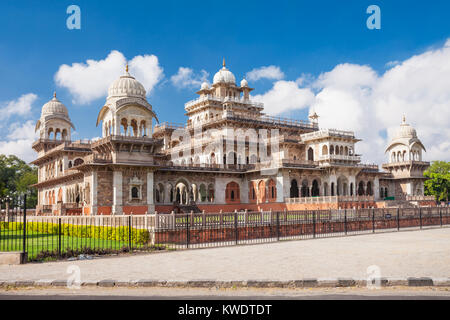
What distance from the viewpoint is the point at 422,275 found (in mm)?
9867

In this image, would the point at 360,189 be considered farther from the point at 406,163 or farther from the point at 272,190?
the point at 272,190

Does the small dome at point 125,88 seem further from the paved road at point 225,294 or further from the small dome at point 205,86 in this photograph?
the paved road at point 225,294

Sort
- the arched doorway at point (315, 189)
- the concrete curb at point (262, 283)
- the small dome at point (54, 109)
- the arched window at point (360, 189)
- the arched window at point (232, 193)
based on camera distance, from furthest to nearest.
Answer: the arched window at point (360, 189) → the small dome at point (54, 109) → the arched doorway at point (315, 189) → the arched window at point (232, 193) → the concrete curb at point (262, 283)

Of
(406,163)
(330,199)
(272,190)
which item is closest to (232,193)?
(272,190)

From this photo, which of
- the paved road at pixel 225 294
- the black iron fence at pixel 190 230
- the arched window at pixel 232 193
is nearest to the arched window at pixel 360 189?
the arched window at pixel 232 193

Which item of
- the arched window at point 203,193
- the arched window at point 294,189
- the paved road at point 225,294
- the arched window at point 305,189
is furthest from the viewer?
the arched window at point 294,189

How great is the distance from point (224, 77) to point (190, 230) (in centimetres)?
3837

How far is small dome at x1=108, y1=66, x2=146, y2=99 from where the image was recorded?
35906 millimetres

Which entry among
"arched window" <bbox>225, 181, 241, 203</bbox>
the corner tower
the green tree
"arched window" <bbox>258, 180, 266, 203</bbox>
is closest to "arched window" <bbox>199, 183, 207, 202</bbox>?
"arched window" <bbox>225, 181, 241, 203</bbox>

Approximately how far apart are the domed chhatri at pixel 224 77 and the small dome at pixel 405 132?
22729 millimetres

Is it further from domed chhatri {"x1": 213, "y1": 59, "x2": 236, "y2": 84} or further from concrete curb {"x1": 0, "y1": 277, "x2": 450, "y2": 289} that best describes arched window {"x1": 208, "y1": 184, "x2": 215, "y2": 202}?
concrete curb {"x1": 0, "y1": 277, "x2": 450, "y2": 289}

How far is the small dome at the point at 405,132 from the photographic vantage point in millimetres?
55022

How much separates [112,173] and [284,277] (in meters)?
26.2
